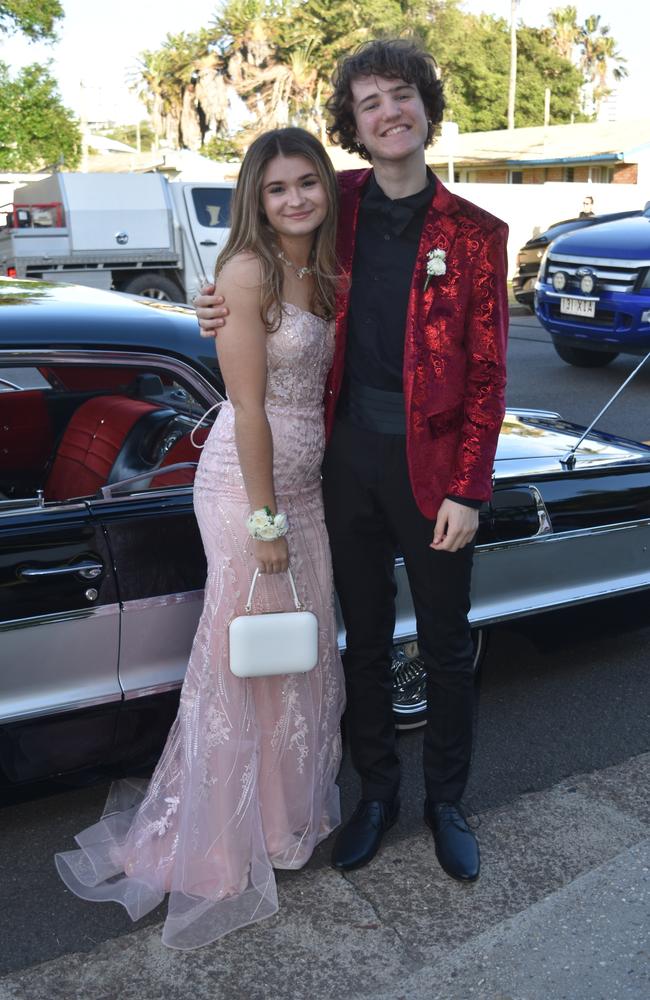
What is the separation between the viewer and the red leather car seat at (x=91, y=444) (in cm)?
321

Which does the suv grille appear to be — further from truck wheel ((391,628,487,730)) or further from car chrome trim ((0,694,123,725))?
car chrome trim ((0,694,123,725))

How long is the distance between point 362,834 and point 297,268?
1.45 meters

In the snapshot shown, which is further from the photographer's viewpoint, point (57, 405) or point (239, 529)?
point (57, 405)

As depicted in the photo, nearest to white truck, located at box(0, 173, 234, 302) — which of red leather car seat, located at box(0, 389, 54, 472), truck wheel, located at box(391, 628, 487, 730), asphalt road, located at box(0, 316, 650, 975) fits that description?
red leather car seat, located at box(0, 389, 54, 472)

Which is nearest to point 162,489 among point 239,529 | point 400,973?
point 239,529

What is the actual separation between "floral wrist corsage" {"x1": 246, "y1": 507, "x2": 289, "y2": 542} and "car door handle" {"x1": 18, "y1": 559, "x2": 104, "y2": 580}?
1.56 ft

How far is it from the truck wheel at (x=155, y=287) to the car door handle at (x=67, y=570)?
36.9ft

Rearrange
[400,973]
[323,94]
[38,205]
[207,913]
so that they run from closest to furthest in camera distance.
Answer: [400,973], [207,913], [38,205], [323,94]

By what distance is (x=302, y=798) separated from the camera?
9.39 feet

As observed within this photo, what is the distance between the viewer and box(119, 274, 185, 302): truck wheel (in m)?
13.7

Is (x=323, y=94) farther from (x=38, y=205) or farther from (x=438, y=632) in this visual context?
(x=438, y=632)

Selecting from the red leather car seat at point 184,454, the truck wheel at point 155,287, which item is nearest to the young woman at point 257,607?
the red leather car seat at point 184,454

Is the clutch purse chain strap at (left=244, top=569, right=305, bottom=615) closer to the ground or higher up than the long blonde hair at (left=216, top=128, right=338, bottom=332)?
closer to the ground

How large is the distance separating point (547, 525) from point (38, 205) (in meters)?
11.9
